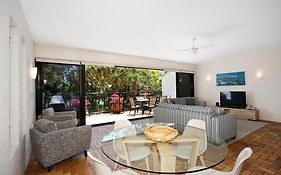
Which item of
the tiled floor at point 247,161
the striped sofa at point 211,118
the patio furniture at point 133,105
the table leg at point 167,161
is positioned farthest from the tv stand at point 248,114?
the table leg at point 167,161

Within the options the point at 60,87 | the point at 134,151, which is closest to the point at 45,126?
the point at 134,151

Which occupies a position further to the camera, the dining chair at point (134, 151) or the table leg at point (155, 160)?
the dining chair at point (134, 151)

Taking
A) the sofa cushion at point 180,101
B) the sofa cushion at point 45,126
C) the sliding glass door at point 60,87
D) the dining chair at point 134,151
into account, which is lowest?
the dining chair at point 134,151

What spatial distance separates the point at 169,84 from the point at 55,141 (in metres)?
6.16

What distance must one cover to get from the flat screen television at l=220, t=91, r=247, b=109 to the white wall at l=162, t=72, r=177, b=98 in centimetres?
199

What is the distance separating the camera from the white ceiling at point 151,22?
2.35 metres

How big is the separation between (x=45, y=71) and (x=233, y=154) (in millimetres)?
4788

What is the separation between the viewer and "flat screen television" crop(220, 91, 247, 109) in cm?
592

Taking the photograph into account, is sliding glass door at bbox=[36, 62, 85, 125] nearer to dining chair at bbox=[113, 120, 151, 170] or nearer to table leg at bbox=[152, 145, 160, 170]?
dining chair at bbox=[113, 120, 151, 170]

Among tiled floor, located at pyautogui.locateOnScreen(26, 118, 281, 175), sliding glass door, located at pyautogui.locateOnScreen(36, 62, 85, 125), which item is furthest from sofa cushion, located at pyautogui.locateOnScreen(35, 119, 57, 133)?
sliding glass door, located at pyautogui.locateOnScreen(36, 62, 85, 125)

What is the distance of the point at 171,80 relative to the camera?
25.5 ft

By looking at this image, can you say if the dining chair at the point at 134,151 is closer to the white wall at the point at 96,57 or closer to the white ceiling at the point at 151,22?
the white ceiling at the point at 151,22

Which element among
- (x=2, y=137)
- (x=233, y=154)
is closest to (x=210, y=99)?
(x=233, y=154)

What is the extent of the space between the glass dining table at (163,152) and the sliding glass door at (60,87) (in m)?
2.91
